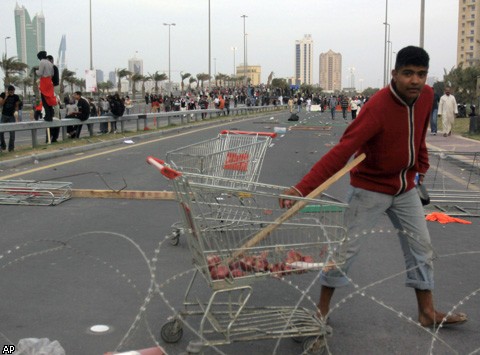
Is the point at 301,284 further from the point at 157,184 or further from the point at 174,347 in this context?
the point at 157,184

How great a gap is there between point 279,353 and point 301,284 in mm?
1586

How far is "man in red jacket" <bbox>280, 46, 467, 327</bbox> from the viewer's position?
166 inches

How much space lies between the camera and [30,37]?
95.1 meters

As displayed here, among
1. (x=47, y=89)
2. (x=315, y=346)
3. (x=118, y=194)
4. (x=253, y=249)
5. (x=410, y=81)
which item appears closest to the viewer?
(x=253, y=249)

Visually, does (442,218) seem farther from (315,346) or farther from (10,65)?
(10,65)

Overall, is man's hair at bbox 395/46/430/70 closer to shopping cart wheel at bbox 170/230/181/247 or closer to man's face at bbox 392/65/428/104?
man's face at bbox 392/65/428/104

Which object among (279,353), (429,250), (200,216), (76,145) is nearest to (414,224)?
(429,250)

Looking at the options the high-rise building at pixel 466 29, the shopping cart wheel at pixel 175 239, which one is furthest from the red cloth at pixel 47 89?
the high-rise building at pixel 466 29

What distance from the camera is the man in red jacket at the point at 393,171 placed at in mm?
4211

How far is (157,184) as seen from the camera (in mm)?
11539

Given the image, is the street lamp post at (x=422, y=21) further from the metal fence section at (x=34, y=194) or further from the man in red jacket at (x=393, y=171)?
the man in red jacket at (x=393, y=171)

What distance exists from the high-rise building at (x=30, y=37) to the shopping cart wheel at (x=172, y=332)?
138ft

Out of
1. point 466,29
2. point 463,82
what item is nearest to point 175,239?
point 463,82

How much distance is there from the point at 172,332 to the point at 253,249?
35.0 inches
